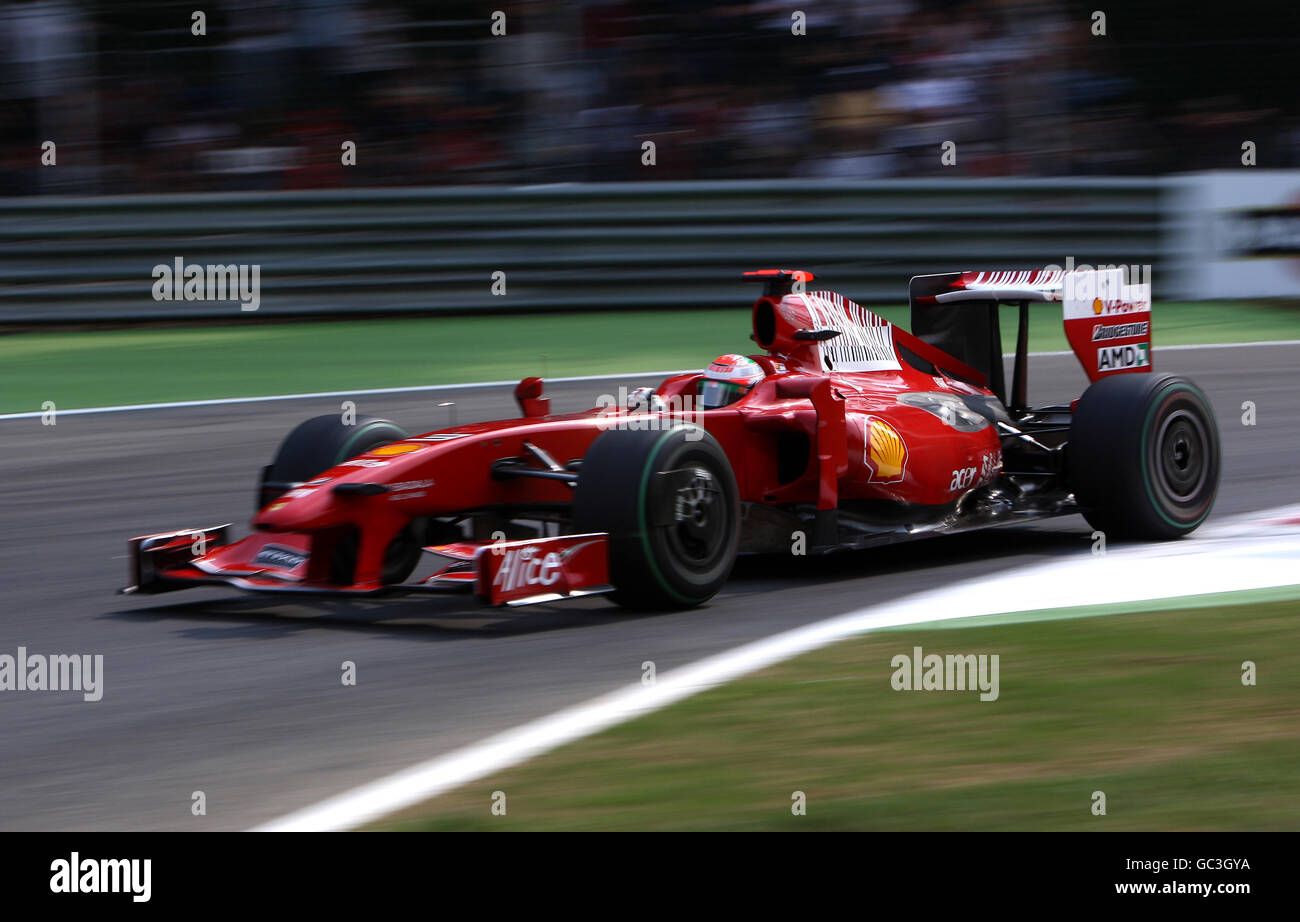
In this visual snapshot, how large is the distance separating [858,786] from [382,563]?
8.66 feet

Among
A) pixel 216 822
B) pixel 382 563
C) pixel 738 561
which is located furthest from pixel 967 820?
pixel 738 561

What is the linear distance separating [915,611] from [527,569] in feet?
4.77

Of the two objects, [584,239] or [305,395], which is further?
[584,239]

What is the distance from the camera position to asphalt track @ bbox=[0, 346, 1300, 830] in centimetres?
479

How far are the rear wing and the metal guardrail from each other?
702 cm

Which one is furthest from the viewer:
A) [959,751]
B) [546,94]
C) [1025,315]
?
[546,94]

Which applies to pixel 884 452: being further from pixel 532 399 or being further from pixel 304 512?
pixel 304 512

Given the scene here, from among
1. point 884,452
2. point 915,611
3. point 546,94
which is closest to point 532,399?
point 884,452

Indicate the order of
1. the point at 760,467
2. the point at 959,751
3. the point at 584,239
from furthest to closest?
1. the point at 584,239
2. the point at 760,467
3. the point at 959,751

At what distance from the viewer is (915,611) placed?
6.52 m

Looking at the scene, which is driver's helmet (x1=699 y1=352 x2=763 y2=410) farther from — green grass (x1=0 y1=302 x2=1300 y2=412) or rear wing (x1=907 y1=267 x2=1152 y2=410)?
green grass (x1=0 y1=302 x2=1300 y2=412)

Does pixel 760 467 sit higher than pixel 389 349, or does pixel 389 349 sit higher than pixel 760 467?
pixel 389 349

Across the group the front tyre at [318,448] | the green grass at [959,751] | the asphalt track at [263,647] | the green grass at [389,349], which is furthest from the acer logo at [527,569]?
the green grass at [389,349]

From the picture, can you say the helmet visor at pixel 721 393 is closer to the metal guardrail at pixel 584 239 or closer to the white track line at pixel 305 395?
the white track line at pixel 305 395
